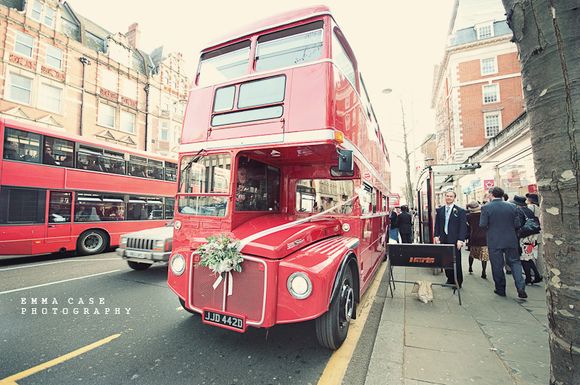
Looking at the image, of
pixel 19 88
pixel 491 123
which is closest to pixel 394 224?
pixel 491 123

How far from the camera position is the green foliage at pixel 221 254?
9.53 feet

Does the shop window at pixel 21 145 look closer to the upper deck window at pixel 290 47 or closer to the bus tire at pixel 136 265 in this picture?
the bus tire at pixel 136 265

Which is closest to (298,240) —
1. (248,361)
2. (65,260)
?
(248,361)

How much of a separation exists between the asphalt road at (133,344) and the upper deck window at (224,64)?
3638 millimetres

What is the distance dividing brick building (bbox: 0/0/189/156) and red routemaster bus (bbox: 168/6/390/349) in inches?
731

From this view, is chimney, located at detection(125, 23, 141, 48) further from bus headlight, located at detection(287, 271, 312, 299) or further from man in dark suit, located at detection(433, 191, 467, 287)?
bus headlight, located at detection(287, 271, 312, 299)

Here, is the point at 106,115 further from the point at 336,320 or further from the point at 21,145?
the point at 336,320

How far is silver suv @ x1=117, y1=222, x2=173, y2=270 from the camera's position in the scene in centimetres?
639

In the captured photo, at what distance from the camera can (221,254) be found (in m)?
2.96

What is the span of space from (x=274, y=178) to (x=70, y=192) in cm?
826

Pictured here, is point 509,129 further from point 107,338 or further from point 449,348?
point 107,338

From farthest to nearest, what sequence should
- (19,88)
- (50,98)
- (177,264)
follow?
(50,98) < (19,88) < (177,264)

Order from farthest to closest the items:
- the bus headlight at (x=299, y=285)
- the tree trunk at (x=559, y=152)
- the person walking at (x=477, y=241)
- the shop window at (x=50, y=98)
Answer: the shop window at (x=50, y=98) < the person walking at (x=477, y=241) < the bus headlight at (x=299, y=285) < the tree trunk at (x=559, y=152)

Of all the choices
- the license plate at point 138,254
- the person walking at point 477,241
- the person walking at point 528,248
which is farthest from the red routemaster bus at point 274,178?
the person walking at point 528,248
